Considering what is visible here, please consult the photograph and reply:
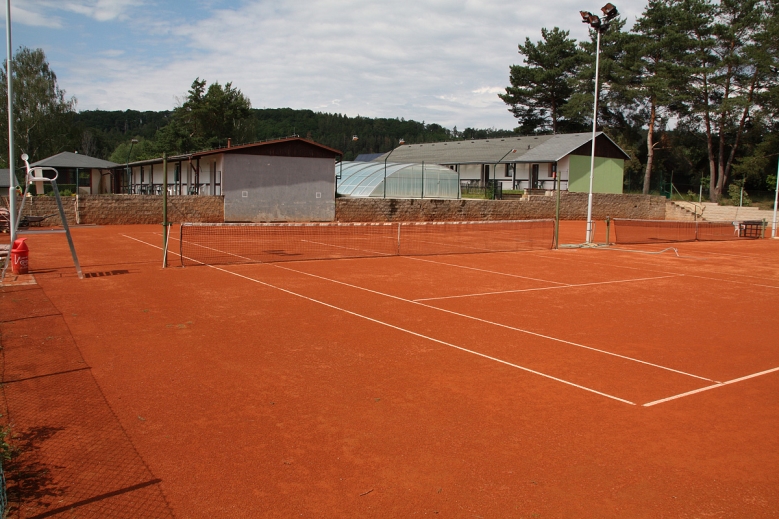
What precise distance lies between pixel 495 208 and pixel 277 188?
13902 millimetres

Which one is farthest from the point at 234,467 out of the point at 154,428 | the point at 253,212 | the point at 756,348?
the point at 253,212

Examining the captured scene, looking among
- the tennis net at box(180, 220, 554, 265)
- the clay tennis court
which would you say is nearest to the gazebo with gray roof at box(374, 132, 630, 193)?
the tennis net at box(180, 220, 554, 265)

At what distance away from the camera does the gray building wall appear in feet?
108

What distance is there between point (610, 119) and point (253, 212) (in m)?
40.1

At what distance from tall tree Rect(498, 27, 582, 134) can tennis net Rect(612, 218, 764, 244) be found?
25516 millimetres

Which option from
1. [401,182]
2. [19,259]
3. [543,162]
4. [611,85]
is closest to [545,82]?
[611,85]

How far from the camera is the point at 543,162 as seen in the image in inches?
1807

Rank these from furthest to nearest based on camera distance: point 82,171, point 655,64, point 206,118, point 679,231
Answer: point 206,118, point 655,64, point 82,171, point 679,231

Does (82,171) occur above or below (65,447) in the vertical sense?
above

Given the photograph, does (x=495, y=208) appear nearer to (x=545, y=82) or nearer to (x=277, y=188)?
(x=277, y=188)

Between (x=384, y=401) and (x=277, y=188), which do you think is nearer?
(x=384, y=401)

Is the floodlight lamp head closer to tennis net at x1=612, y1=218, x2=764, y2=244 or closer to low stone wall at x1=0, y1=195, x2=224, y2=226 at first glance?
tennis net at x1=612, y1=218, x2=764, y2=244

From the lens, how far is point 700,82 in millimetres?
50312

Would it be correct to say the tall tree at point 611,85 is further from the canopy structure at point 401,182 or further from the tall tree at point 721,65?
the canopy structure at point 401,182
